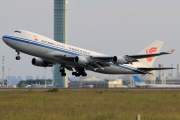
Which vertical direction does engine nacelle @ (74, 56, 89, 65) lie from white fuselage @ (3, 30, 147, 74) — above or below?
below

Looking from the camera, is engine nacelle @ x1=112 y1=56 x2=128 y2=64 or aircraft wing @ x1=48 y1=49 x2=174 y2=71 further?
engine nacelle @ x1=112 y1=56 x2=128 y2=64

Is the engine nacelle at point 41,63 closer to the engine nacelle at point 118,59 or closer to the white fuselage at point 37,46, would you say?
the white fuselage at point 37,46

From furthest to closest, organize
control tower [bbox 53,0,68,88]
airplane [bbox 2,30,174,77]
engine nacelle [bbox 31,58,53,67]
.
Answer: control tower [bbox 53,0,68,88]
engine nacelle [bbox 31,58,53,67]
airplane [bbox 2,30,174,77]

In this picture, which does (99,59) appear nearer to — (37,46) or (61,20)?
(37,46)

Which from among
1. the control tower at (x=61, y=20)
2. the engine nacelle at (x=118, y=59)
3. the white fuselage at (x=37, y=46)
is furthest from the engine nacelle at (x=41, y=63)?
the control tower at (x=61, y=20)

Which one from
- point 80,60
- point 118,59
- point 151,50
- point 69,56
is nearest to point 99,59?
point 118,59

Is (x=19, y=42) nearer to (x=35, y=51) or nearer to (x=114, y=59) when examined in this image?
(x=35, y=51)

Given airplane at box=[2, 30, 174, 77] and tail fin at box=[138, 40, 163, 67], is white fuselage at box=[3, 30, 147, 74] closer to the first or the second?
airplane at box=[2, 30, 174, 77]

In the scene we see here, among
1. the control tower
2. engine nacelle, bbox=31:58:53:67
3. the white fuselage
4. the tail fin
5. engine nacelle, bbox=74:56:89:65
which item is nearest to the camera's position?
the white fuselage

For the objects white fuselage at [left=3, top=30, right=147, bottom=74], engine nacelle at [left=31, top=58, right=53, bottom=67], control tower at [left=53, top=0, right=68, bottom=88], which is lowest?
engine nacelle at [left=31, top=58, right=53, bottom=67]

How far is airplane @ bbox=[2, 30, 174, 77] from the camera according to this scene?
55906 mm

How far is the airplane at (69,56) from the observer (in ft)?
183

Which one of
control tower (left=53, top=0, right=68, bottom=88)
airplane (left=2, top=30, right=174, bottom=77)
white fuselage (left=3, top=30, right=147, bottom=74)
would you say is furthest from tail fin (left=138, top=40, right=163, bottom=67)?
control tower (left=53, top=0, right=68, bottom=88)

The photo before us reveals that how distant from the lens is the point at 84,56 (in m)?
60.8
